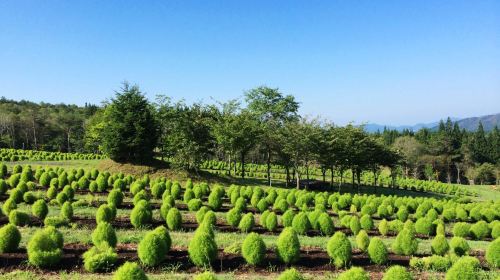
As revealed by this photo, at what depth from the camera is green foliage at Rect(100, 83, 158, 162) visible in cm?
2934

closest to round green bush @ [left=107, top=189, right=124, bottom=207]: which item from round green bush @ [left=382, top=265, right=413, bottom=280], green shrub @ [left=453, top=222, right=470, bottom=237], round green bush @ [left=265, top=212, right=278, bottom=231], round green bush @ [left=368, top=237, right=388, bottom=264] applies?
round green bush @ [left=265, top=212, right=278, bottom=231]

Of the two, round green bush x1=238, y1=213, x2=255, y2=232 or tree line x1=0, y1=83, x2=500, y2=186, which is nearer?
round green bush x1=238, y1=213, x2=255, y2=232

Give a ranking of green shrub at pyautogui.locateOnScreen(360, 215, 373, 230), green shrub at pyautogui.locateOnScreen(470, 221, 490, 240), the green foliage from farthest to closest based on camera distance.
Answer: the green foliage
green shrub at pyautogui.locateOnScreen(470, 221, 490, 240)
green shrub at pyautogui.locateOnScreen(360, 215, 373, 230)

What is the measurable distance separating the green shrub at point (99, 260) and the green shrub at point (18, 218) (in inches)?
199

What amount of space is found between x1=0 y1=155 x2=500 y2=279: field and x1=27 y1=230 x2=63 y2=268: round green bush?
3 cm

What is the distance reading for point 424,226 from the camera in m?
16.8

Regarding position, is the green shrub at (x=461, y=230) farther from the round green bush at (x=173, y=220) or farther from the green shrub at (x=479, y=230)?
the round green bush at (x=173, y=220)

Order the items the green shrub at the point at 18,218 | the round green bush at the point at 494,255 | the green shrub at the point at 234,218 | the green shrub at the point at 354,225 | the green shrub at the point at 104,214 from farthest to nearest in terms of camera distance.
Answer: the green shrub at the point at 354,225, the green shrub at the point at 234,218, the green shrub at the point at 104,214, the green shrub at the point at 18,218, the round green bush at the point at 494,255

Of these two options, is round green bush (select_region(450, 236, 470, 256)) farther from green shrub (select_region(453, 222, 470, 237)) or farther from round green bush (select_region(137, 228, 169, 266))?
round green bush (select_region(137, 228, 169, 266))

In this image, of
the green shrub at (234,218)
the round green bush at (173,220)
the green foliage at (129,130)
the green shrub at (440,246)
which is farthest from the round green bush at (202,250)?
the green foliage at (129,130)

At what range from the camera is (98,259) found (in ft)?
30.2

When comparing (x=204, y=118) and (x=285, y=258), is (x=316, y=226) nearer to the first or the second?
(x=285, y=258)

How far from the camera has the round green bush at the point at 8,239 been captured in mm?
9938

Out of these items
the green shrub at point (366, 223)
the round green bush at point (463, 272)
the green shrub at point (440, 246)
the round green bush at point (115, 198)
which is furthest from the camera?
the round green bush at point (115, 198)
